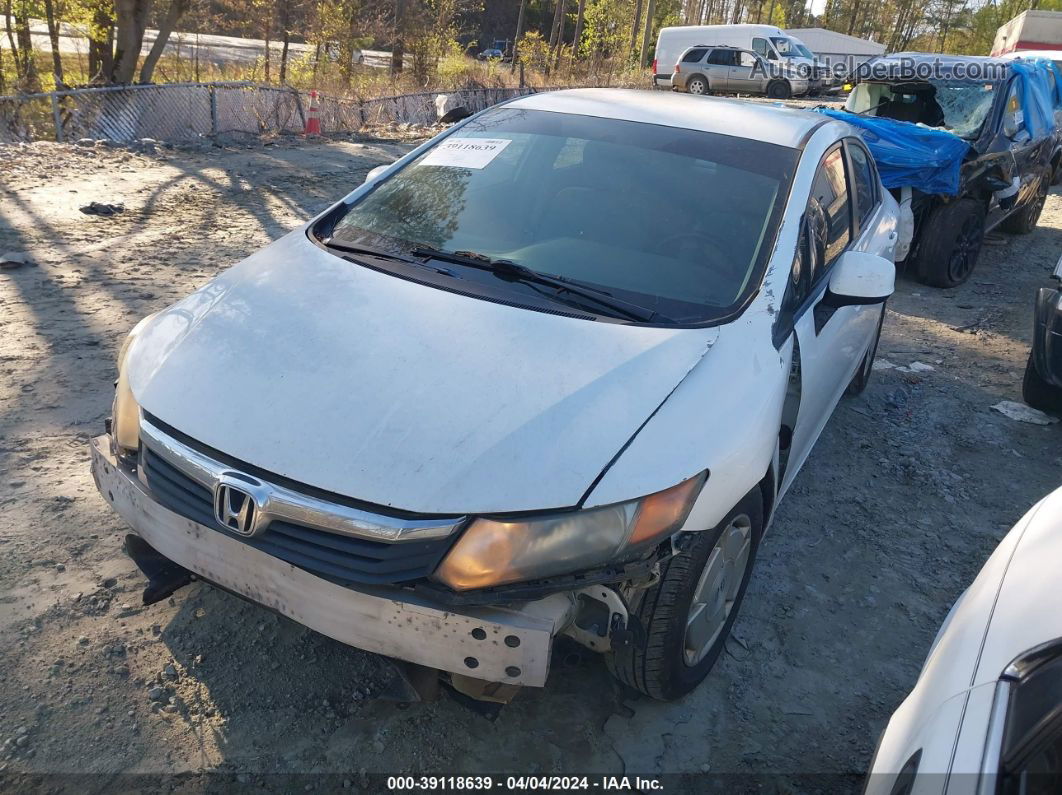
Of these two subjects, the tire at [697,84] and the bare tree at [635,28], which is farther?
the bare tree at [635,28]

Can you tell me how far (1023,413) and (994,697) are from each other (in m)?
3.94

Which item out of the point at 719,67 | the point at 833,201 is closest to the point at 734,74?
the point at 719,67

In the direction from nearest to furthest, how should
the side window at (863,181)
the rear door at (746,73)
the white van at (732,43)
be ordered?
the side window at (863,181), the rear door at (746,73), the white van at (732,43)

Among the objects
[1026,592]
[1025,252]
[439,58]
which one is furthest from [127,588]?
[439,58]

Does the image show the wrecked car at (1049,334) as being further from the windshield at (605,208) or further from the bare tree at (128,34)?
the bare tree at (128,34)

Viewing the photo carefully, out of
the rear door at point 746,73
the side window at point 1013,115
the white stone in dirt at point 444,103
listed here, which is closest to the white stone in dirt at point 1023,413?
the side window at point 1013,115

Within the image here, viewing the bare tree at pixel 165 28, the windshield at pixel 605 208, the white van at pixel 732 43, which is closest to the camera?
the windshield at pixel 605 208

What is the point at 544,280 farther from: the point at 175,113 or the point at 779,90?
the point at 779,90

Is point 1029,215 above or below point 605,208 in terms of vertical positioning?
below

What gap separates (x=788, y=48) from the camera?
27.9 meters

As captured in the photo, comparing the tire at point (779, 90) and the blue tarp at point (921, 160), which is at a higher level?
the tire at point (779, 90)

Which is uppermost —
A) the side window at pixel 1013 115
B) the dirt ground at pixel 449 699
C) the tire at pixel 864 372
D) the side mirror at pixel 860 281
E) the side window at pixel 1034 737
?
the side window at pixel 1013 115

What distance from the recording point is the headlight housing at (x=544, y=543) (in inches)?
73.7

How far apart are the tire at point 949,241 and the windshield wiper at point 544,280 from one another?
5.42m
